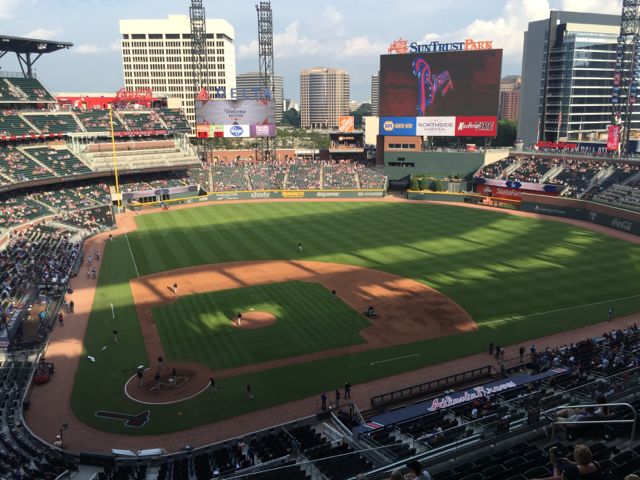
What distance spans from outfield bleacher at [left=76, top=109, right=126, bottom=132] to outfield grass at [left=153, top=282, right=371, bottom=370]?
186 ft

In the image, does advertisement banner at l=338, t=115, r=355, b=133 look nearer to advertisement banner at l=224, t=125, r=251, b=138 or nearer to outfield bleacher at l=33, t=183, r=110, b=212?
advertisement banner at l=224, t=125, r=251, b=138

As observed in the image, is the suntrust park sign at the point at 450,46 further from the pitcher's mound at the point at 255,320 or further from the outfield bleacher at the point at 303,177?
the pitcher's mound at the point at 255,320

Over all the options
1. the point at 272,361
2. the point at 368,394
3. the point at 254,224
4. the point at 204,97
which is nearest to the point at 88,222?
the point at 254,224

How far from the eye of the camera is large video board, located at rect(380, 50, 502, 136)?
82.4m

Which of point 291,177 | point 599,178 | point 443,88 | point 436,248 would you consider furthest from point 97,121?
point 599,178

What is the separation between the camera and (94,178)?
266ft

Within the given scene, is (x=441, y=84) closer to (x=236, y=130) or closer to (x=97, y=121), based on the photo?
(x=236, y=130)

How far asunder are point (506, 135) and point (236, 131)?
79.0 metres

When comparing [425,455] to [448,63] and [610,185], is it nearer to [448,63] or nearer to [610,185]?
[610,185]

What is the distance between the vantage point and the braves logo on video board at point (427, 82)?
84438 millimetres

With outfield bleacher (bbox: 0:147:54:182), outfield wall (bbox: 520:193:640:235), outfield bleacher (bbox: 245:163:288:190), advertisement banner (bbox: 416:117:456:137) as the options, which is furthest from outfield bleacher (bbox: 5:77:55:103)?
outfield wall (bbox: 520:193:640:235)

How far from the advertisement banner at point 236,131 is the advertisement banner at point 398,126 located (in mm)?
23896

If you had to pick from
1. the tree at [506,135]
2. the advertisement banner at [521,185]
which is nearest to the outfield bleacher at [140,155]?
the advertisement banner at [521,185]

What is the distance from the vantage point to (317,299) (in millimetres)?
37688
